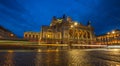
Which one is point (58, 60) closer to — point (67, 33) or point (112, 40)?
point (67, 33)

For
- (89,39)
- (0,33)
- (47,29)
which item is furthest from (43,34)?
(89,39)

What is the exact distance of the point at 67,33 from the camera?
315 ft

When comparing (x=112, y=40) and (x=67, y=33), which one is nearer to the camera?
(x=67, y=33)

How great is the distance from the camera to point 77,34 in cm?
10362

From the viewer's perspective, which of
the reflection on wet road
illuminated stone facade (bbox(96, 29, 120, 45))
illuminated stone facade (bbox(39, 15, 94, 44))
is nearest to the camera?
the reflection on wet road

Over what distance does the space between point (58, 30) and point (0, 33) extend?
132 ft

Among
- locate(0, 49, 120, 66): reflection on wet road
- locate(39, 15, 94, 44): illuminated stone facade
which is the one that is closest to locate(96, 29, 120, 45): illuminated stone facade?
locate(39, 15, 94, 44): illuminated stone facade

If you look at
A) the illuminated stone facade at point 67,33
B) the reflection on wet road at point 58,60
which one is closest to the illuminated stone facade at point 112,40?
the illuminated stone facade at point 67,33

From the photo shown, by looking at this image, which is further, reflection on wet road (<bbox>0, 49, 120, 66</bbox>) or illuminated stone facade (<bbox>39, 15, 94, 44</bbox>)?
illuminated stone facade (<bbox>39, 15, 94, 44</bbox>)

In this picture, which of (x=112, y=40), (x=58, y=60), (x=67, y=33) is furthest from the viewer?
(x=112, y=40)

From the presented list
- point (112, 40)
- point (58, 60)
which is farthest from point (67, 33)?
point (58, 60)

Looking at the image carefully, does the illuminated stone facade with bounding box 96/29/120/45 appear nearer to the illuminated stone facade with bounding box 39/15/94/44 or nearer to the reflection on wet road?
the illuminated stone facade with bounding box 39/15/94/44

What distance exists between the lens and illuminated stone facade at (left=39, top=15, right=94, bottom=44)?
92.4m

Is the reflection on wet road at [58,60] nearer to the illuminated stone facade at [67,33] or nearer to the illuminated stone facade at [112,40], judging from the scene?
the illuminated stone facade at [67,33]
